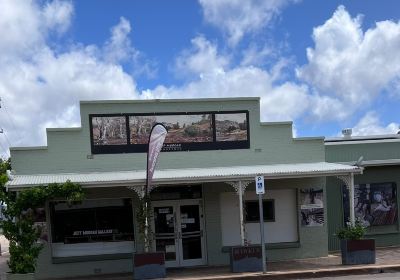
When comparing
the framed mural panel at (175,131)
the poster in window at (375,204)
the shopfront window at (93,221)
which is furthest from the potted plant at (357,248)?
the shopfront window at (93,221)

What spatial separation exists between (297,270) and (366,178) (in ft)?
19.2

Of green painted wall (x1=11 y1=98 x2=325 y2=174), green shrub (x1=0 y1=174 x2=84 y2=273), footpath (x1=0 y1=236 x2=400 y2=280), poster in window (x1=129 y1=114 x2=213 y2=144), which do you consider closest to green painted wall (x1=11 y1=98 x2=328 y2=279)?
green painted wall (x1=11 y1=98 x2=325 y2=174)

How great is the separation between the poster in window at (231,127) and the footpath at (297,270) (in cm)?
419

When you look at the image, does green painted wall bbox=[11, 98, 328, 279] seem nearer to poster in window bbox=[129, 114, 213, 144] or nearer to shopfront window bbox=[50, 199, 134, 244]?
poster in window bbox=[129, 114, 213, 144]

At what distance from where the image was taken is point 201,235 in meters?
17.8

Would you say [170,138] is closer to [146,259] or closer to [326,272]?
[146,259]

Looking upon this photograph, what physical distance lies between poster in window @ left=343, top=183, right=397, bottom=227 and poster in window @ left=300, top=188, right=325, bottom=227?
Result: 187cm

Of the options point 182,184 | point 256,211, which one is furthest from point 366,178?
point 182,184

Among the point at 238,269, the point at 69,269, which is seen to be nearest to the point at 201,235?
the point at 238,269

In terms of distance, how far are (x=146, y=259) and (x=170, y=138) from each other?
165 inches

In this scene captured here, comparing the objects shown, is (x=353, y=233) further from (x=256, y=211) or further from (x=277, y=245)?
(x=256, y=211)

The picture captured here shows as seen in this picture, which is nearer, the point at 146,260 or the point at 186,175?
the point at 146,260

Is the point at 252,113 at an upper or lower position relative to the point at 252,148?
upper

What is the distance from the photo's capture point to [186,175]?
15695mm
